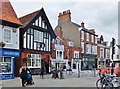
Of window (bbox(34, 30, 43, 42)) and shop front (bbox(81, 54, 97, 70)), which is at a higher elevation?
window (bbox(34, 30, 43, 42))

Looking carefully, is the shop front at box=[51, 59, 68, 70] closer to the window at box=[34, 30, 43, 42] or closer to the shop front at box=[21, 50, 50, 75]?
the shop front at box=[21, 50, 50, 75]

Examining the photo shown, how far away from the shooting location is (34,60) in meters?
25.6

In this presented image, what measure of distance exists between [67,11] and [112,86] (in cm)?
3285

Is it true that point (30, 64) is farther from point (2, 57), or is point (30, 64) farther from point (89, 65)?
point (89, 65)

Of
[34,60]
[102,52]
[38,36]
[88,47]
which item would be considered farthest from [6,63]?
[102,52]

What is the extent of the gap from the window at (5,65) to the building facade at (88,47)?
76.3ft

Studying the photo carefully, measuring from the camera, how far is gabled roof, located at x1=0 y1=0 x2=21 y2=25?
66.3 feet

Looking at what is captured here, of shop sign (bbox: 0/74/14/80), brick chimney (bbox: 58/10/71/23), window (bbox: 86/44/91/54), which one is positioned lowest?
shop sign (bbox: 0/74/14/80)

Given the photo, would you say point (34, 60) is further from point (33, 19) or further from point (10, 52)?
point (10, 52)

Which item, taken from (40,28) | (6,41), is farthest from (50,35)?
(6,41)

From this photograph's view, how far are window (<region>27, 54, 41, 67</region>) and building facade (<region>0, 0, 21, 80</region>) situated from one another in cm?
303

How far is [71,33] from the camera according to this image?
4272 cm

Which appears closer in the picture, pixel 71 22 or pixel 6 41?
pixel 6 41

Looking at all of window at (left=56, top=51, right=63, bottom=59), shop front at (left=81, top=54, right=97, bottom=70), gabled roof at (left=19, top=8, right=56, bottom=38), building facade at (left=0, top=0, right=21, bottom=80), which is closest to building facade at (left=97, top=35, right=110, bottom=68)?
shop front at (left=81, top=54, right=97, bottom=70)
